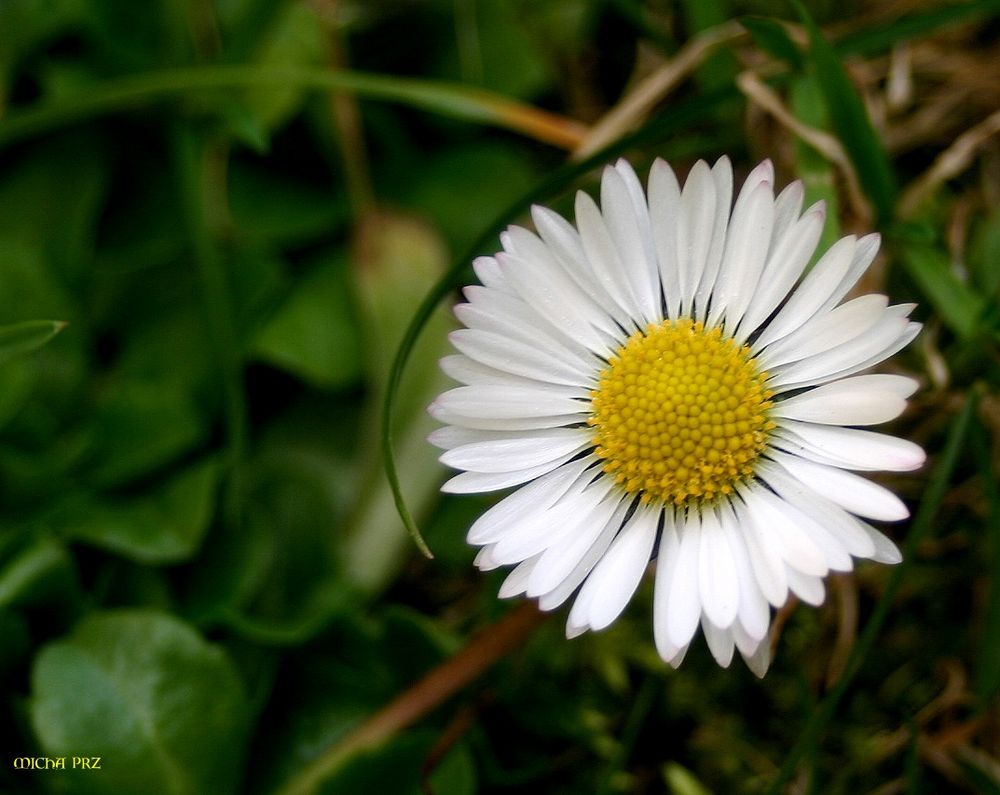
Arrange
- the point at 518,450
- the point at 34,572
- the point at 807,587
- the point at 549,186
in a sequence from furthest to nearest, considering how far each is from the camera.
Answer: the point at 34,572, the point at 549,186, the point at 518,450, the point at 807,587

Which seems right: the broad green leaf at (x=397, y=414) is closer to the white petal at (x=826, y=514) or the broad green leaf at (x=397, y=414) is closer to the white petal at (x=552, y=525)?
the white petal at (x=552, y=525)

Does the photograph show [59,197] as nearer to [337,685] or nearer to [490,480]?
[337,685]

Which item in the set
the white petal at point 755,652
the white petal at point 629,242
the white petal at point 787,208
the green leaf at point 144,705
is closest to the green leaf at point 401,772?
the green leaf at point 144,705

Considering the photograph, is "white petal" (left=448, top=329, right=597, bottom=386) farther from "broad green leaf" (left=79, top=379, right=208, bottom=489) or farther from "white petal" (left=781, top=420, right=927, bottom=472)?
"broad green leaf" (left=79, top=379, right=208, bottom=489)

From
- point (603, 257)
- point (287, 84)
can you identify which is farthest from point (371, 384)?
point (603, 257)

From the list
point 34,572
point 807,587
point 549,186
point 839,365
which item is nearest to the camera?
point 807,587

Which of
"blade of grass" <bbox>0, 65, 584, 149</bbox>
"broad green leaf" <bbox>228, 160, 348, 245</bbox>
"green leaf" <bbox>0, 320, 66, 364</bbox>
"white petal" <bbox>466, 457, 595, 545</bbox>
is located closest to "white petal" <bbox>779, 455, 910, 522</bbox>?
"white petal" <bbox>466, 457, 595, 545</bbox>

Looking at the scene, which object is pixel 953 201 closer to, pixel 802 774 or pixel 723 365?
pixel 723 365
